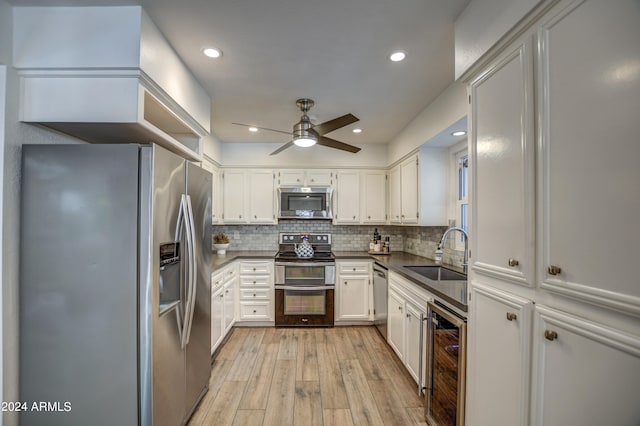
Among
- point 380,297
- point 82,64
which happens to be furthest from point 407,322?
point 82,64

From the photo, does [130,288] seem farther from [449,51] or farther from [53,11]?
[449,51]

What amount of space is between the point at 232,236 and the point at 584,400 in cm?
417

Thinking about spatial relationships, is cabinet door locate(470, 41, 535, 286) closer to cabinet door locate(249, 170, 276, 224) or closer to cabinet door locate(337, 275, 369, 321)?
cabinet door locate(337, 275, 369, 321)

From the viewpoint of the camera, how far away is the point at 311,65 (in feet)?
6.87

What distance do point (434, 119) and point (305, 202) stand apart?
6.67 feet

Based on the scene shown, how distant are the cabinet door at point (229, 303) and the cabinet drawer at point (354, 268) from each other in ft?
4.49

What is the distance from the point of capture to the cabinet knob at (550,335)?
97 centimetres

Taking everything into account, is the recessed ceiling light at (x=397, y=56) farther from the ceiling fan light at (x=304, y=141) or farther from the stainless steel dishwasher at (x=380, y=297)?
the stainless steel dishwasher at (x=380, y=297)

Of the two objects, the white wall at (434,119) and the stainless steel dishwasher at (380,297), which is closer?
the white wall at (434,119)

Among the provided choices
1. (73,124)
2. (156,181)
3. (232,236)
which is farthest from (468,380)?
(232,236)

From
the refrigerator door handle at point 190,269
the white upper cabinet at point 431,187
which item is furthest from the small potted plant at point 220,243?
the white upper cabinet at point 431,187

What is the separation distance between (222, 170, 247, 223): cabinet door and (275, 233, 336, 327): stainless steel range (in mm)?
936

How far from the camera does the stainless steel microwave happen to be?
4.04 metres

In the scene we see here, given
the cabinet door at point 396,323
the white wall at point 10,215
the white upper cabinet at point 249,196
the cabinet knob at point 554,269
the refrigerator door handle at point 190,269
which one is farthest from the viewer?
the white upper cabinet at point 249,196
